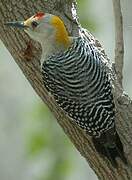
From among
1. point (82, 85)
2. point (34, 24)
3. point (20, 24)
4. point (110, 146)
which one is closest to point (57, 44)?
point (34, 24)

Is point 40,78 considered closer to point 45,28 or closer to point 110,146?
point 45,28

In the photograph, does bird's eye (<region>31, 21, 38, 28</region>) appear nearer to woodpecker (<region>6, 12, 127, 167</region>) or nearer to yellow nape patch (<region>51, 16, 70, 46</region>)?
woodpecker (<region>6, 12, 127, 167</region>)

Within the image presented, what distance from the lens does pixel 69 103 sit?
6207mm

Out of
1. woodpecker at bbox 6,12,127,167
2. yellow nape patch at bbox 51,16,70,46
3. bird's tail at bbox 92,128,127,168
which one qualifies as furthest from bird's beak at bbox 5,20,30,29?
bird's tail at bbox 92,128,127,168

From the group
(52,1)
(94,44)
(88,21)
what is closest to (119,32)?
(94,44)

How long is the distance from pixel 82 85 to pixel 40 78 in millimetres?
380

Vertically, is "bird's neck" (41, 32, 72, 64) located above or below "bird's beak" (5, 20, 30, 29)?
below

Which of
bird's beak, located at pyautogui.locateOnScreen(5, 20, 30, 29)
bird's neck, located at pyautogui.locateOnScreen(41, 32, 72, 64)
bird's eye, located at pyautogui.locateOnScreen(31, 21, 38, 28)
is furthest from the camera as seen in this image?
bird's neck, located at pyautogui.locateOnScreen(41, 32, 72, 64)

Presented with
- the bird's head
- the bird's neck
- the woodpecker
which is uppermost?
the bird's head

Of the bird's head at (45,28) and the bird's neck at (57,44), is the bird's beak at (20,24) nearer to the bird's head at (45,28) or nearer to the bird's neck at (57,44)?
the bird's head at (45,28)

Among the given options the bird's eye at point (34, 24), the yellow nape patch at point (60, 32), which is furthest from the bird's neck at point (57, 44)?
the bird's eye at point (34, 24)

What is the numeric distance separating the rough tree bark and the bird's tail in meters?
0.05

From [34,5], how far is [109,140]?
127 centimetres

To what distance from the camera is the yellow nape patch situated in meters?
6.45
